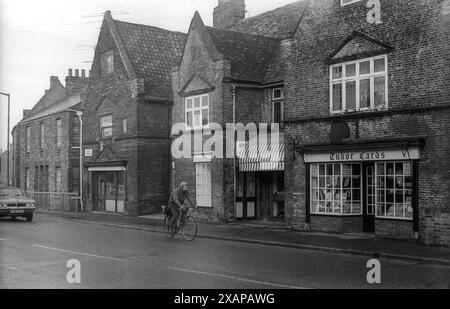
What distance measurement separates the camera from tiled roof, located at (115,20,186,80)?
32281mm

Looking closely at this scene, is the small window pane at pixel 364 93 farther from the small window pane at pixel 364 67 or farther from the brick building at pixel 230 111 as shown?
the brick building at pixel 230 111

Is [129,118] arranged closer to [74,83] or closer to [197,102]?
[197,102]

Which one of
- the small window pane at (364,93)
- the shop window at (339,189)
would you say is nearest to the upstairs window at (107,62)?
the shop window at (339,189)

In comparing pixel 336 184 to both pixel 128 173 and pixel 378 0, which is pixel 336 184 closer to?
pixel 378 0

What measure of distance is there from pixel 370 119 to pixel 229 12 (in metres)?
18.9

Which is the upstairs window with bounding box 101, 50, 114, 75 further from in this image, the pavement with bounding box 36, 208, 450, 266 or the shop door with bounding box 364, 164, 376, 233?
the shop door with bounding box 364, 164, 376, 233

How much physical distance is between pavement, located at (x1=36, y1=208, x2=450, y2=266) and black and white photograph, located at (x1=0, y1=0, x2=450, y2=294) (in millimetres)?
63

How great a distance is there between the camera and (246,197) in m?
26.6

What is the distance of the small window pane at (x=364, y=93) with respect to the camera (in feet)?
65.5

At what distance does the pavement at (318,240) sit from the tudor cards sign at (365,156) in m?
2.54

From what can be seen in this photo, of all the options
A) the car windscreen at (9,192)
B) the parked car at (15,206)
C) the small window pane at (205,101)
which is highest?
the small window pane at (205,101)

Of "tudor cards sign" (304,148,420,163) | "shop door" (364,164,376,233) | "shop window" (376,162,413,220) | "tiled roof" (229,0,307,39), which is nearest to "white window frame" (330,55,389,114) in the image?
"tudor cards sign" (304,148,420,163)

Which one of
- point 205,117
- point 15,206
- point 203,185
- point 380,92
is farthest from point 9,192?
point 380,92

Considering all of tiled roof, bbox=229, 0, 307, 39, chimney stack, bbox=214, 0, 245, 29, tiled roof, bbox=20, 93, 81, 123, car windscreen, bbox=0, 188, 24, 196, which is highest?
chimney stack, bbox=214, 0, 245, 29
